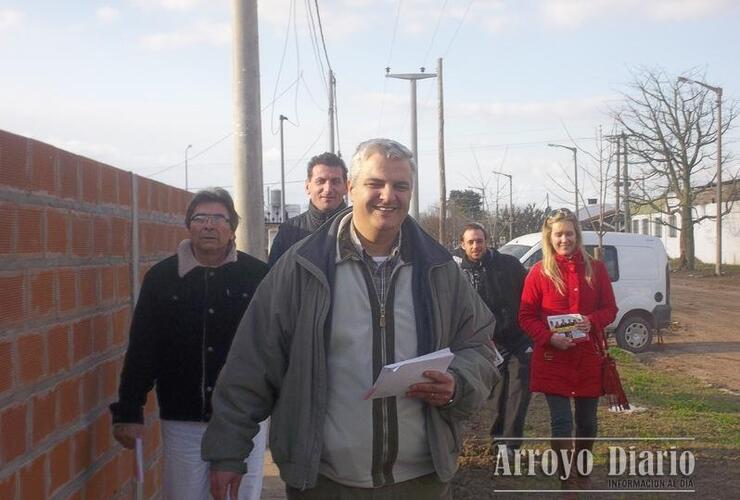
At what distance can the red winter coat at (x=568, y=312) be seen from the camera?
5672 millimetres

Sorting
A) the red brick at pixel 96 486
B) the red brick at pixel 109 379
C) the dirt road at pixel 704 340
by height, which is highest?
the red brick at pixel 109 379

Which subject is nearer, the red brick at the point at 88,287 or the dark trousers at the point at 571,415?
the red brick at the point at 88,287

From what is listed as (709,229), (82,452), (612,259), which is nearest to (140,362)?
(82,452)

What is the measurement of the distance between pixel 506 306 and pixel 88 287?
160 inches

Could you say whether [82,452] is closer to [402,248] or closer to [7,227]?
[7,227]

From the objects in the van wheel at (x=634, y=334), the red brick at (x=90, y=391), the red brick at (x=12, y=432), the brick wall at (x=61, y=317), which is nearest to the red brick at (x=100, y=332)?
the brick wall at (x=61, y=317)

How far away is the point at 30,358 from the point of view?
9.09 ft

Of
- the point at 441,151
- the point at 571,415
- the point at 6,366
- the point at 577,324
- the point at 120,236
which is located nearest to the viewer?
the point at 6,366

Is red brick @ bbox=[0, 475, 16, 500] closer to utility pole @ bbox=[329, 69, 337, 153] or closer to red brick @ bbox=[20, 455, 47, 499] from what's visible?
red brick @ bbox=[20, 455, 47, 499]

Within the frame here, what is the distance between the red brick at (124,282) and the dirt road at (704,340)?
8274mm

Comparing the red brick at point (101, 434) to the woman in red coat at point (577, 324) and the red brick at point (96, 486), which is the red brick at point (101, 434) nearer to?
the red brick at point (96, 486)

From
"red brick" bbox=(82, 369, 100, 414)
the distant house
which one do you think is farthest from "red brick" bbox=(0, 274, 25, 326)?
the distant house

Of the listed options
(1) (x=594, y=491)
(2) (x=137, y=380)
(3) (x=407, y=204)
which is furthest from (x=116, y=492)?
(1) (x=594, y=491)

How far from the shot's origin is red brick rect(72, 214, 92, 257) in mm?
3268
